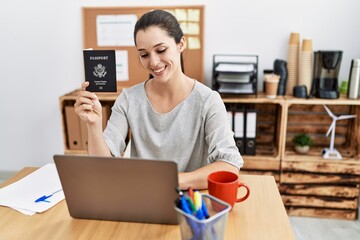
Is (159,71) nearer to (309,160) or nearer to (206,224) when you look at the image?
(206,224)

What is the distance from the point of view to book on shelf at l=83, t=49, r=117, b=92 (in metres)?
1.10

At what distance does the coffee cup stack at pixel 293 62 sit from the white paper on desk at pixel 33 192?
170cm

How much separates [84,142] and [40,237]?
62.5 inches

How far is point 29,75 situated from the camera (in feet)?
8.95

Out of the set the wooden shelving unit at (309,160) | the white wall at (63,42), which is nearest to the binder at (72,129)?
→ the wooden shelving unit at (309,160)

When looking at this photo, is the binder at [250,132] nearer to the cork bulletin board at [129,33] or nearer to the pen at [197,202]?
the cork bulletin board at [129,33]

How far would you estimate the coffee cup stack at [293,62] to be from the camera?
2367 millimetres

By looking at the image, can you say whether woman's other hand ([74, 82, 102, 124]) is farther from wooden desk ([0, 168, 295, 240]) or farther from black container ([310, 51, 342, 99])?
black container ([310, 51, 342, 99])

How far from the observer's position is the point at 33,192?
115 centimetres

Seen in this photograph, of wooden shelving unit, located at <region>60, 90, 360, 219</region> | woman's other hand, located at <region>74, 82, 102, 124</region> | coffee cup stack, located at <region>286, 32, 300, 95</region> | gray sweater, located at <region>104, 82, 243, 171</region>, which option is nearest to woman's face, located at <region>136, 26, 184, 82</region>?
gray sweater, located at <region>104, 82, 243, 171</region>

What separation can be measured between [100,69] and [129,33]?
4.85ft

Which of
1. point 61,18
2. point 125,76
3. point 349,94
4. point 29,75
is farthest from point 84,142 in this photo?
point 349,94

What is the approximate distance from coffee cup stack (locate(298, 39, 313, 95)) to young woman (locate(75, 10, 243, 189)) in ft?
3.75

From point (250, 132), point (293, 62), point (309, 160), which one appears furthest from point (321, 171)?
point (293, 62)
